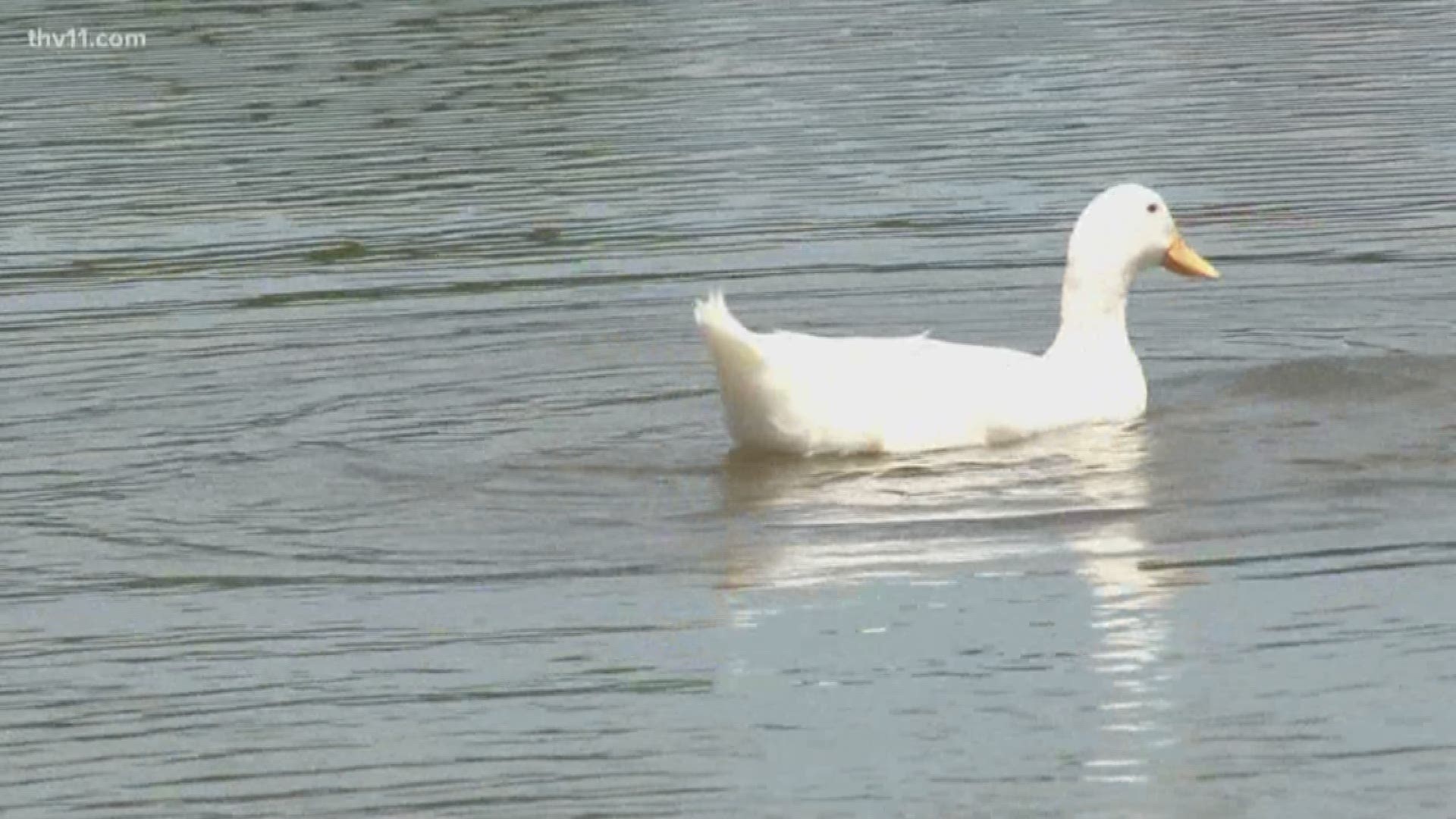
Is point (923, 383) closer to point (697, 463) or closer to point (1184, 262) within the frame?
point (697, 463)

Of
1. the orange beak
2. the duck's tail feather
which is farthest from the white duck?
the orange beak

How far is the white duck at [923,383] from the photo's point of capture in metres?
11.4

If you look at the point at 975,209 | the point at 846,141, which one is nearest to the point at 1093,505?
the point at 975,209

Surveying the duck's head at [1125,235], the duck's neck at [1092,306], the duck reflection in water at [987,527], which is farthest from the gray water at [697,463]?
the duck's head at [1125,235]

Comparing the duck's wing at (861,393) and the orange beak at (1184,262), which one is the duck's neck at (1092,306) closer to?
the orange beak at (1184,262)

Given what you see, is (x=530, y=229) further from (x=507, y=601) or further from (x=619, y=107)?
(x=507, y=601)

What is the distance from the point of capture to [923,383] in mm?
11680

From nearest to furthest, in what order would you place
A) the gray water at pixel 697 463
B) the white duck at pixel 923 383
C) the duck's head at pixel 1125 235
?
the gray water at pixel 697 463 → the white duck at pixel 923 383 → the duck's head at pixel 1125 235

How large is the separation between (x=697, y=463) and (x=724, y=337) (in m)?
0.91

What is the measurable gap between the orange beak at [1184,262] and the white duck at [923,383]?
48 centimetres

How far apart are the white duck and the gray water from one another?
11 cm

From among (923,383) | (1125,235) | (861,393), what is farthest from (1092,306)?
(861,393)

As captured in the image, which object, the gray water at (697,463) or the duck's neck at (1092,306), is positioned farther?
the duck's neck at (1092,306)

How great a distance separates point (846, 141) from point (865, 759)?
11107 millimetres
